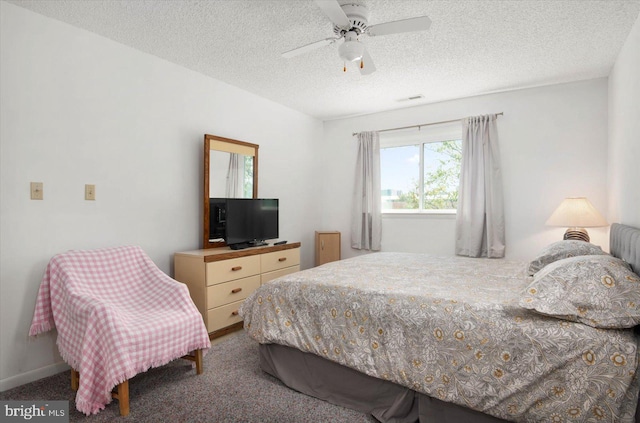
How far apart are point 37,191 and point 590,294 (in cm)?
325

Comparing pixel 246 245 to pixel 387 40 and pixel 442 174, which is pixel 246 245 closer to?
pixel 387 40

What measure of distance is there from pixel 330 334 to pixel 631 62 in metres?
3.00

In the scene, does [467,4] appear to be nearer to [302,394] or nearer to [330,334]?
[330,334]

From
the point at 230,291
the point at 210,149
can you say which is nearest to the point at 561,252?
the point at 230,291

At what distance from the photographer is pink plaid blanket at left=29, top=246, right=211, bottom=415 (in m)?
1.89

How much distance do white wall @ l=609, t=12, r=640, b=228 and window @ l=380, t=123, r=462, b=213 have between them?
1519 millimetres

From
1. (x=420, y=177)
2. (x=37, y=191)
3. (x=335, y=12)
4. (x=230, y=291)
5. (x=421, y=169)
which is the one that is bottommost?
(x=230, y=291)

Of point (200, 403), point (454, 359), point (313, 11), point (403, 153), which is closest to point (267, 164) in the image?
point (403, 153)

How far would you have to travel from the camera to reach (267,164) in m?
4.36

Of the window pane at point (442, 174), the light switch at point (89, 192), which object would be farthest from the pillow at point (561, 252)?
the light switch at point (89, 192)

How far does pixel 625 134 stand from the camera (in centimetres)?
278

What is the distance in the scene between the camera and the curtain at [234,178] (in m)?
3.75

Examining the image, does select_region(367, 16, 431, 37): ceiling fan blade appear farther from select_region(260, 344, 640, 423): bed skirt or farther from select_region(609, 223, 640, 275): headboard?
select_region(260, 344, 640, 423): bed skirt
